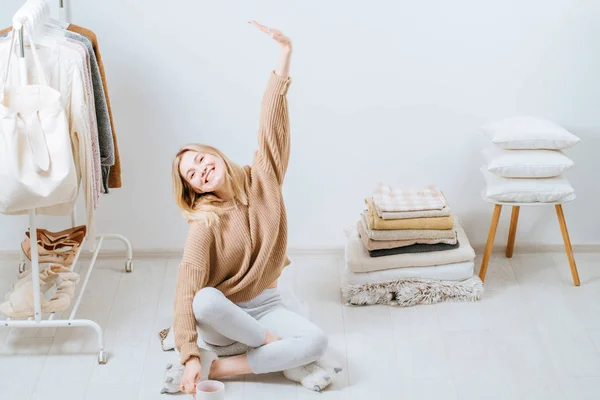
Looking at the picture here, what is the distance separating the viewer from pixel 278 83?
2.60 m

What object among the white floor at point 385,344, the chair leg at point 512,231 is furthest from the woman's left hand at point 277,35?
the chair leg at point 512,231

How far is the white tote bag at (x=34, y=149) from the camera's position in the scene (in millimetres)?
2426

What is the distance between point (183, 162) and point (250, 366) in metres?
0.64

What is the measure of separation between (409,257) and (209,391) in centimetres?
105

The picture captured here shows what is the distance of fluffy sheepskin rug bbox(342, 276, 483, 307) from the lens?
3.06 meters

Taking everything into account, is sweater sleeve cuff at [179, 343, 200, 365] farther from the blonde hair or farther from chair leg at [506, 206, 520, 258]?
chair leg at [506, 206, 520, 258]

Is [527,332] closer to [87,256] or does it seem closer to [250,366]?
[250,366]

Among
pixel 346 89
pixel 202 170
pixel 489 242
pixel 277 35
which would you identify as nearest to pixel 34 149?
pixel 202 170

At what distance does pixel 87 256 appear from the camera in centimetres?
347

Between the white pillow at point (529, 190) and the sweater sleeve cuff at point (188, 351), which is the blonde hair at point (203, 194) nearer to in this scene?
the sweater sleeve cuff at point (188, 351)

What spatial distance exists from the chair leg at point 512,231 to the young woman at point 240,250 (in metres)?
1.05

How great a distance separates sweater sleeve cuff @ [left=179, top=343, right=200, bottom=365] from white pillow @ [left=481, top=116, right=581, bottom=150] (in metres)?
1.28

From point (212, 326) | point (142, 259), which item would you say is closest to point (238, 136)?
point (142, 259)

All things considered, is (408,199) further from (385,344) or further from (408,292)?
(385,344)
